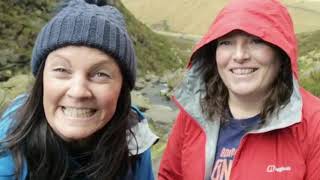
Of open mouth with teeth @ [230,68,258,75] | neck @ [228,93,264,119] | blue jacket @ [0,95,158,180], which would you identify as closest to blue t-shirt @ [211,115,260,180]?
neck @ [228,93,264,119]

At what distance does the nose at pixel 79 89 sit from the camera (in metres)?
2.61

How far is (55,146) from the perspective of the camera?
9.27 feet

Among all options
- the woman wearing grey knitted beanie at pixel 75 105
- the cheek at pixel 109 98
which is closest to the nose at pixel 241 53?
the woman wearing grey knitted beanie at pixel 75 105

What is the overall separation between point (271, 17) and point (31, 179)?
1.56 meters

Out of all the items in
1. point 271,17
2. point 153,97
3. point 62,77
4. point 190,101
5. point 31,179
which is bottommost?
point 153,97

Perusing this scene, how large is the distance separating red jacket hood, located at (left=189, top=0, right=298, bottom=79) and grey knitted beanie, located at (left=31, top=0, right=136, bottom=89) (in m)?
0.60

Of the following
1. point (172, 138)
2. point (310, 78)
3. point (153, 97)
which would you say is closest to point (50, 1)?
point (153, 97)

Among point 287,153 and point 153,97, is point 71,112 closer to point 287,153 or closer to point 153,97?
point 287,153

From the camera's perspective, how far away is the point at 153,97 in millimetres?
22625

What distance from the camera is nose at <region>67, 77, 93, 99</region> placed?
2.61 m

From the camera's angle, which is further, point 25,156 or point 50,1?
point 50,1

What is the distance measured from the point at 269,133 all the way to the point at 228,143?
0.89ft

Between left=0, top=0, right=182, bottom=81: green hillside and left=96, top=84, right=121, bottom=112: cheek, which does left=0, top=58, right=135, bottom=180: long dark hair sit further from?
left=0, top=0, right=182, bottom=81: green hillside

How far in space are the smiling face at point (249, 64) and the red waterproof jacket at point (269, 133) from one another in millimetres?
75
